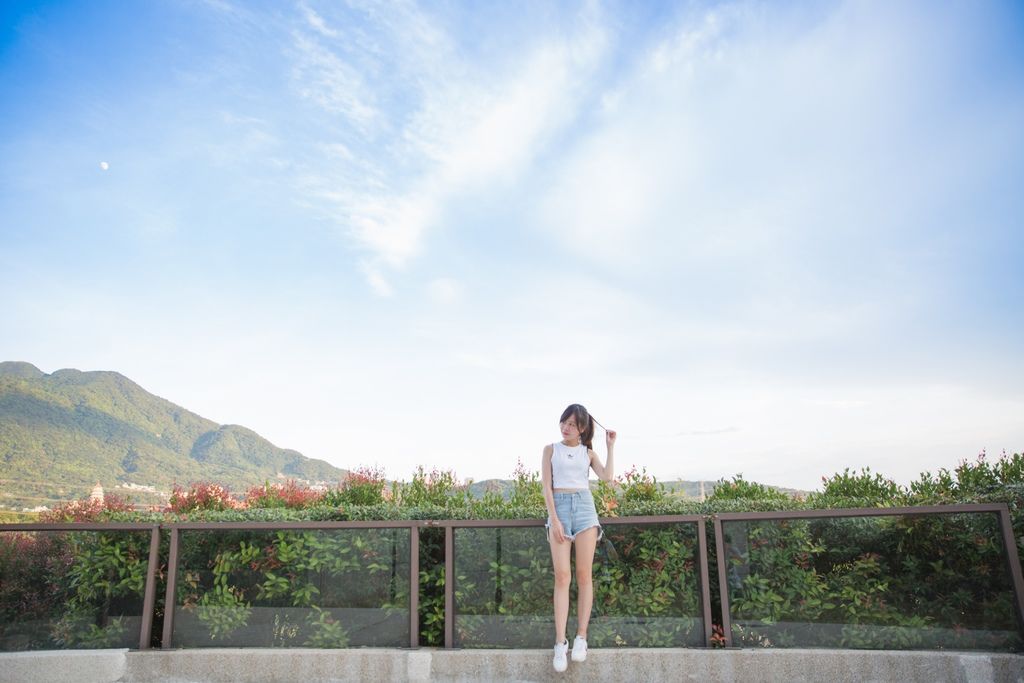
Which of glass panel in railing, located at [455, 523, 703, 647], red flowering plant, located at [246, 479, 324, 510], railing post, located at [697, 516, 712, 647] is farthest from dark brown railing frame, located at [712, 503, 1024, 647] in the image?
red flowering plant, located at [246, 479, 324, 510]

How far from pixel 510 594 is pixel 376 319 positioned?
11.9m

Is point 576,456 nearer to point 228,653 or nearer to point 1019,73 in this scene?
point 228,653

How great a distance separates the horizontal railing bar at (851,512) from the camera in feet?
17.5

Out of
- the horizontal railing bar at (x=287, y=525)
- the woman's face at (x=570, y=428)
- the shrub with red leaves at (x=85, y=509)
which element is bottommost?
the horizontal railing bar at (x=287, y=525)

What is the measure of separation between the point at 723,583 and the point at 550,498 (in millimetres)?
1614

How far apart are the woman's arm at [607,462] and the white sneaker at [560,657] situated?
1.29 metres

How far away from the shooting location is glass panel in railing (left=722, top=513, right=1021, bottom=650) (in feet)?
17.1

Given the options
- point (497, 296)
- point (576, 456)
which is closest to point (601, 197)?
point (497, 296)

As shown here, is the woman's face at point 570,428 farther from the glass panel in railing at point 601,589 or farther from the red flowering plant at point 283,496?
the red flowering plant at point 283,496

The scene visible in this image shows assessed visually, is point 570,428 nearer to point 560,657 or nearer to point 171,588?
point 560,657

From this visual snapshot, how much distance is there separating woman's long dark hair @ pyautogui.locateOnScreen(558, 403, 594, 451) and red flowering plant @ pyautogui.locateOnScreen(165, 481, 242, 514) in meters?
3.87

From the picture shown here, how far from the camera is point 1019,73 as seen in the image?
28.8 feet

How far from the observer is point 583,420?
5203 mm

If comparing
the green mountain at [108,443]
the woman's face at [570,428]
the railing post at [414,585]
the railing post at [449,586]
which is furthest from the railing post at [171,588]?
the green mountain at [108,443]
